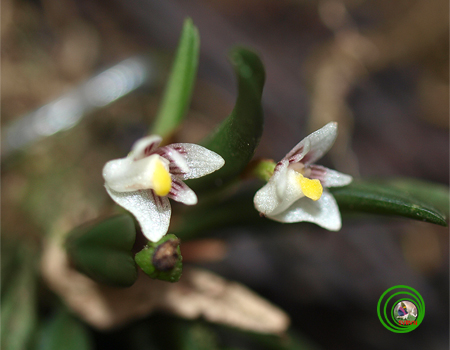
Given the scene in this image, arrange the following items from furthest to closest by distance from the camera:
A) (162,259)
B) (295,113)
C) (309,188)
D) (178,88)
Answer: (295,113)
(178,88)
(309,188)
(162,259)

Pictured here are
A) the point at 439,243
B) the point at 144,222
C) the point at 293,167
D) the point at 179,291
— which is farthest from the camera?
the point at 439,243

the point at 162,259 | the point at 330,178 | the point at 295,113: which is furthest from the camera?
the point at 295,113

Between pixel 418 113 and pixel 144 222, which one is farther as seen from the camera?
pixel 418 113

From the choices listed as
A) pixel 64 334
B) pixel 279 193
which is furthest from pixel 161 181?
pixel 64 334

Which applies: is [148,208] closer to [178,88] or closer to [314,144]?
[314,144]

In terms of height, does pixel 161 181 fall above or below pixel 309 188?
below

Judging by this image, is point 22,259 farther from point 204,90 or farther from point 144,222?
point 204,90

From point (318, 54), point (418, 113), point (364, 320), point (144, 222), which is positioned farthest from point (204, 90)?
point (144, 222)

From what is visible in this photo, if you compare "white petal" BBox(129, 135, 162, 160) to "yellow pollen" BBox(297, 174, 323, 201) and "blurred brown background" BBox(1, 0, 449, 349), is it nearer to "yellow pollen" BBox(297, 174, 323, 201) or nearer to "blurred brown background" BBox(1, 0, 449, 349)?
"yellow pollen" BBox(297, 174, 323, 201)
